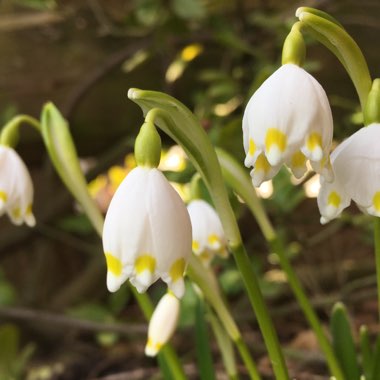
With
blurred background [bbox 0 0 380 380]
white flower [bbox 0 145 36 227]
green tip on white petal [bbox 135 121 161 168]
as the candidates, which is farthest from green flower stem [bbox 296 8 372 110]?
blurred background [bbox 0 0 380 380]

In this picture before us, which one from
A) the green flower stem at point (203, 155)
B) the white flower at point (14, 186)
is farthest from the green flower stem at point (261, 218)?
the white flower at point (14, 186)

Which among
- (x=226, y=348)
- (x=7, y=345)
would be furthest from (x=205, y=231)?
(x=7, y=345)

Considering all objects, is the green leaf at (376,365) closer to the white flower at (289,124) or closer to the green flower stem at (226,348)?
the green flower stem at (226,348)

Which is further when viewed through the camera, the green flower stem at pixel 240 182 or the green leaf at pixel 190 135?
the green flower stem at pixel 240 182

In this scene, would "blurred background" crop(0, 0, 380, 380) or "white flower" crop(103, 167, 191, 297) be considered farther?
"blurred background" crop(0, 0, 380, 380)

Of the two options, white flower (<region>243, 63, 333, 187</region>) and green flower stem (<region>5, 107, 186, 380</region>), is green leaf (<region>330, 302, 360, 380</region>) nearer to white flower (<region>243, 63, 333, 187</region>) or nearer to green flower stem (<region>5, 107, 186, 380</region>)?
green flower stem (<region>5, 107, 186, 380</region>)

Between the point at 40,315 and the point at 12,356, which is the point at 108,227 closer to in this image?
the point at 12,356

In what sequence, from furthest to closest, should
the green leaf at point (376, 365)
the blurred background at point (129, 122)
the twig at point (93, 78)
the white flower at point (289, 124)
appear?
the twig at point (93, 78) < the blurred background at point (129, 122) < the green leaf at point (376, 365) < the white flower at point (289, 124)
